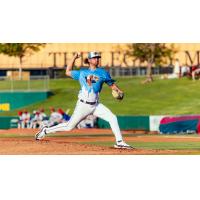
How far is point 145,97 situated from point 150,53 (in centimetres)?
125

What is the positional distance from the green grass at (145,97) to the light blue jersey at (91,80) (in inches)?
24.2

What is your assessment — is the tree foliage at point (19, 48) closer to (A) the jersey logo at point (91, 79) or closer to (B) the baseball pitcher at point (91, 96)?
(B) the baseball pitcher at point (91, 96)

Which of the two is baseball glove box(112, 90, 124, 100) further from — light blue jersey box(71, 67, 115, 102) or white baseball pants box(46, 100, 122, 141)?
white baseball pants box(46, 100, 122, 141)

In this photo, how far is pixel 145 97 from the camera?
24250mm

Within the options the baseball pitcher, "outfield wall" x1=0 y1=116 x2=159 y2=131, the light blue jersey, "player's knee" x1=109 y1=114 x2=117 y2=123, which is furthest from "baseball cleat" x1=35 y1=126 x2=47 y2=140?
"player's knee" x1=109 y1=114 x2=117 y2=123

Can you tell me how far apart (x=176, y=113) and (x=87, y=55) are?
10.6 feet

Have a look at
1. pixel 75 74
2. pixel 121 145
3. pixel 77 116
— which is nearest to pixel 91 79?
pixel 75 74

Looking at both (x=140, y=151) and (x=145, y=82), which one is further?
(x=145, y=82)

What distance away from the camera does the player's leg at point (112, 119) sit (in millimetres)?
22344

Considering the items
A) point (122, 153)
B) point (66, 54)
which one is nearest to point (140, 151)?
point (122, 153)

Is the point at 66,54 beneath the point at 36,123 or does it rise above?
above

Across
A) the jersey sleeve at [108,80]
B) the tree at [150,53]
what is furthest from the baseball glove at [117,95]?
the tree at [150,53]
